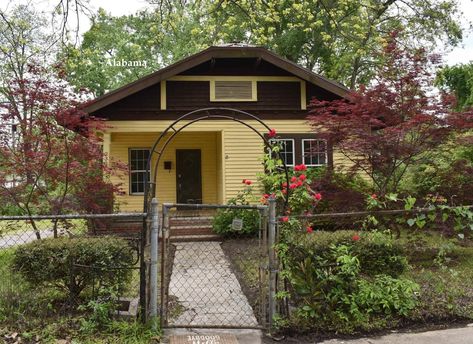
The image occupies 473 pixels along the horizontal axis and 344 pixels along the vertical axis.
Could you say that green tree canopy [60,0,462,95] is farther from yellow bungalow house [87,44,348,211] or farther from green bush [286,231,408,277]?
green bush [286,231,408,277]

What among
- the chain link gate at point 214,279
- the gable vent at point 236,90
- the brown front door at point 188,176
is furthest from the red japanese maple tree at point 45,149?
the brown front door at point 188,176

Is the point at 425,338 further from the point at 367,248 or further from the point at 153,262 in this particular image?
the point at 153,262

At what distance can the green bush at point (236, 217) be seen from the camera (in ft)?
34.7

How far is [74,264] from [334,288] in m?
2.84

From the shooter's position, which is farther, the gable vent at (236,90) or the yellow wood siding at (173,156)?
the yellow wood siding at (173,156)

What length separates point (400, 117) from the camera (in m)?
7.78

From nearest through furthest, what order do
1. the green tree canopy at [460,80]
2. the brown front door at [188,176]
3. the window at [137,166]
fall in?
the window at [137,166]
the brown front door at [188,176]
the green tree canopy at [460,80]

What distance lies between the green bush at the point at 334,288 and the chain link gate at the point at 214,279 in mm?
340

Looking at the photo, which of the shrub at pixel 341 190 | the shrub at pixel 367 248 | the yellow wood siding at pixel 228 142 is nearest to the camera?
the shrub at pixel 367 248

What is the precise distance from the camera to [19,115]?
27.4 ft

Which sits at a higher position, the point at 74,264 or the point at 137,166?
the point at 137,166

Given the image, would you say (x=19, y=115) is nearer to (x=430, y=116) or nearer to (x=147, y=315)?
(x=147, y=315)

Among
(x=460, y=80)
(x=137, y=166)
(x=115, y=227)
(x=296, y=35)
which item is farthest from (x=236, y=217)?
(x=460, y=80)

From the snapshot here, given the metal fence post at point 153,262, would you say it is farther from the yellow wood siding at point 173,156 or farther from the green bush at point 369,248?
the yellow wood siding at point 173,156
